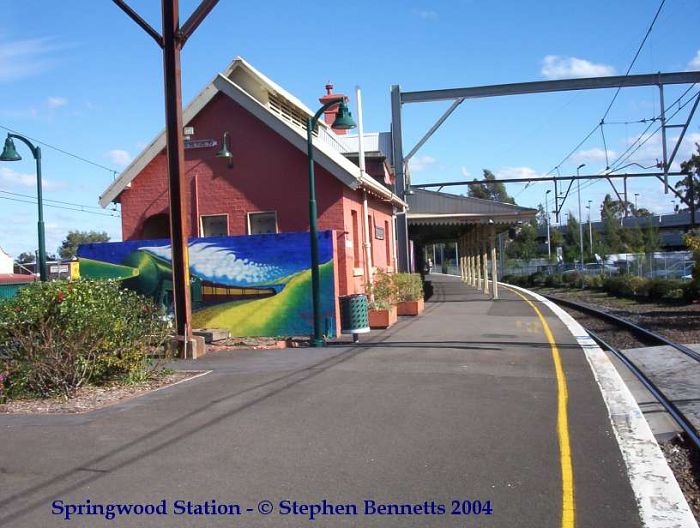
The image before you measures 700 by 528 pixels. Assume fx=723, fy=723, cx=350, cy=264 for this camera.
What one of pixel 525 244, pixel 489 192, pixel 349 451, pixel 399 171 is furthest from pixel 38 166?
pixel 489 192

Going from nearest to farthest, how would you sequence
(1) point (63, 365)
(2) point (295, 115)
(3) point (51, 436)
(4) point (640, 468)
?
(4) point (640, 468), (3) point (51, 436), (1) point (63, 365), (2) point (295, 115)

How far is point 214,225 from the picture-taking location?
19406 millimetres

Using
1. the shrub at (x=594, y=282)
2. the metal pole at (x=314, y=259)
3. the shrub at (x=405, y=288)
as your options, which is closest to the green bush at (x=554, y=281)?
the shrub at (x=594, y=282)

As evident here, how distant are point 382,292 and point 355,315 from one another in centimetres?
406

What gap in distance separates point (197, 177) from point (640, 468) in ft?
49.9

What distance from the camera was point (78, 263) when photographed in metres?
17.5

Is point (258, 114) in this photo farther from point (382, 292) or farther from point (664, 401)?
point (664, 401)

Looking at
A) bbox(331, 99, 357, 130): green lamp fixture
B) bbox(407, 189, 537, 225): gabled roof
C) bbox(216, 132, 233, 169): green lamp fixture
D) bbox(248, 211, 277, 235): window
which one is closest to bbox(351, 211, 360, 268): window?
bbox(248, 211, 277, 235): window

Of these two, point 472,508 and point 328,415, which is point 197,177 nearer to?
point 328,415

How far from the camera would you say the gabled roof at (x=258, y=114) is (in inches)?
699

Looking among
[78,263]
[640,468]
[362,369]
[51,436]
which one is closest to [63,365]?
[51,436]

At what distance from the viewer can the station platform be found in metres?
5.01

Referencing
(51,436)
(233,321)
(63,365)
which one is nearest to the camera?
(51,436)

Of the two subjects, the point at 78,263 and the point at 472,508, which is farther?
the point at 78,263
